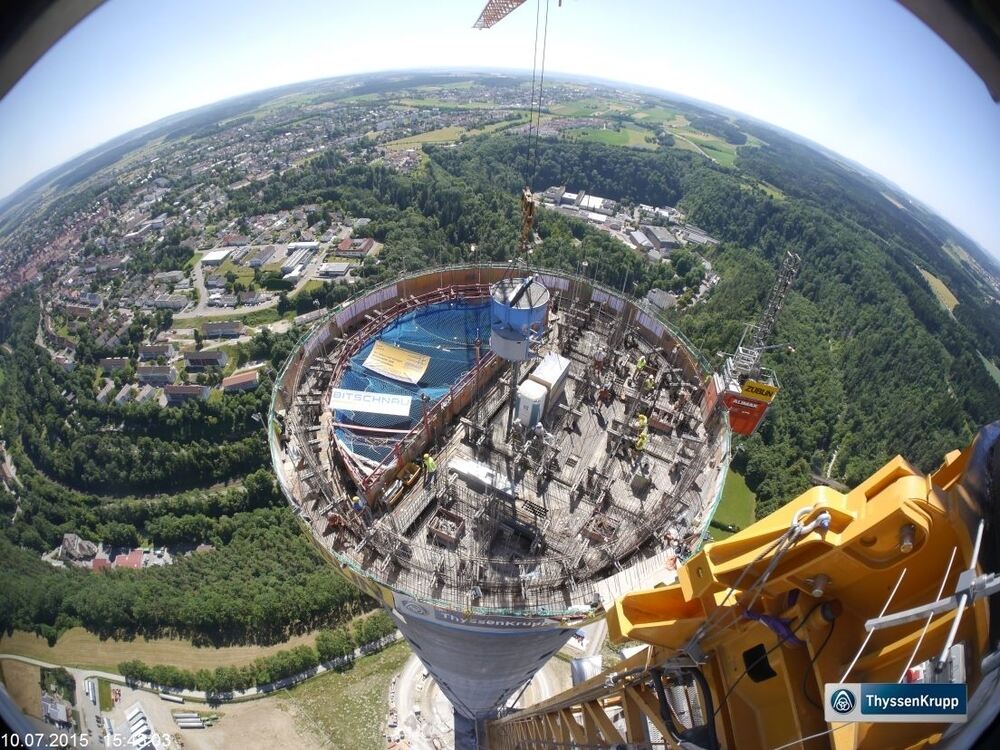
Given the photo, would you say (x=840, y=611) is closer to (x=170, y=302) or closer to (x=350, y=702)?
(x=350, y=702)

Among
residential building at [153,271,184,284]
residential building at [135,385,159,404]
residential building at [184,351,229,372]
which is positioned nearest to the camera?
residential building at [135,385,159,404]

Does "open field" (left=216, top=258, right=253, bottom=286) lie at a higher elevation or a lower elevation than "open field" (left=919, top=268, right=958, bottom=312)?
higher

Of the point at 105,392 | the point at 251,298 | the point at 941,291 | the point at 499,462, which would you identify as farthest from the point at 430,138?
the point at 499,462

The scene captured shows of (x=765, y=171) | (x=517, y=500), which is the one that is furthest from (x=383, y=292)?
(x=765, y=171)

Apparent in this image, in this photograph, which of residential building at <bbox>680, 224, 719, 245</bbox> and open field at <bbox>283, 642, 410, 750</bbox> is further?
residential building at <bbox>680, 224, 719, 245</bbox>

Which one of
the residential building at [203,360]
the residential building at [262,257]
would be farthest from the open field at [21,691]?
the residential building at [262,257]

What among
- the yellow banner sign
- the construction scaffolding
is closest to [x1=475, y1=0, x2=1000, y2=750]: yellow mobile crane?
the construction scaffolding

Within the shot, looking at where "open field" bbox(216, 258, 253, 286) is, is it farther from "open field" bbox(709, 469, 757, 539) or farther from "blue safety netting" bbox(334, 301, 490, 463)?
"open field" bbox(709, 469, 757, 539)
